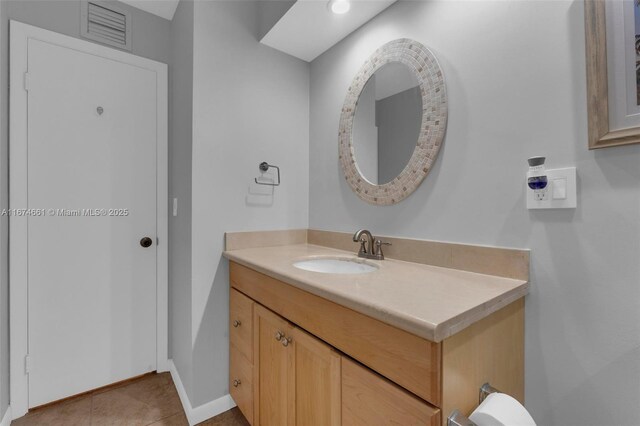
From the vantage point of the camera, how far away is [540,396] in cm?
96

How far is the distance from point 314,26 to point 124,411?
2.47 m

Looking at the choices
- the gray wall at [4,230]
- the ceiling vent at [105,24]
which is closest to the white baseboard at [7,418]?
the gray wall at [4,230]

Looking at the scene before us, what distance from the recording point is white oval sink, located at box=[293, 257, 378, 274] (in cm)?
145

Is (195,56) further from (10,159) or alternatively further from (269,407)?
(269,407)

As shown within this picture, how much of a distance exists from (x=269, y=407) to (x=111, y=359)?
129 centimetres

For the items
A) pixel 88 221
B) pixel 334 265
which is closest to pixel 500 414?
pixel 334 265

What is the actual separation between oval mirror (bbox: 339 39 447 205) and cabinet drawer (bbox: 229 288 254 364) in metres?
0.85

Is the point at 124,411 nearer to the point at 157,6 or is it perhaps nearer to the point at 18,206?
the point at 18,206

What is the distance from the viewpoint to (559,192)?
0.91m

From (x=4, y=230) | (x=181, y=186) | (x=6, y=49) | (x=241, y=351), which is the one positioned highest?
(x=6, y=49)

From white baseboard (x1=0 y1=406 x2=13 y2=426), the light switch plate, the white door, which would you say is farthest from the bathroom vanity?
white baseboard (x1=0 y1=406 x2=13 y2=426)

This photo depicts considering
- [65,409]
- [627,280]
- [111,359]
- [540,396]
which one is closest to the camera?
[627,280]

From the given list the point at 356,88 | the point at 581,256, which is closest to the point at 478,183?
the point at 581,256

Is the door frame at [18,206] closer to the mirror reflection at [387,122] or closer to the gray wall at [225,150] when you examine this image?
the gray wall at [225,150]
